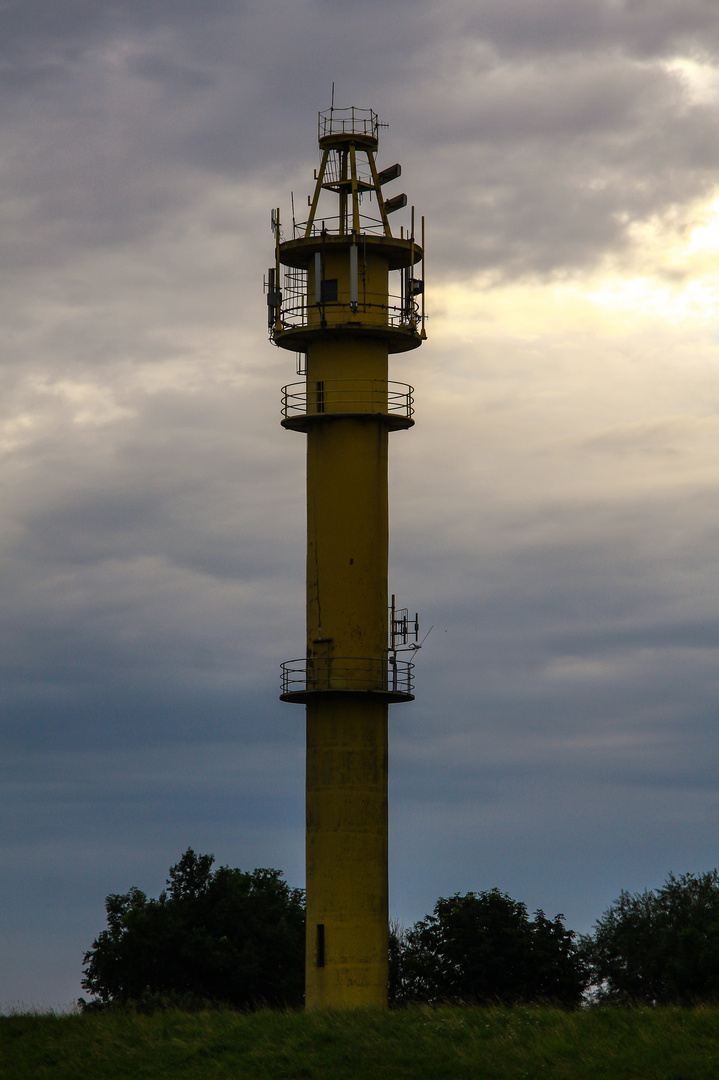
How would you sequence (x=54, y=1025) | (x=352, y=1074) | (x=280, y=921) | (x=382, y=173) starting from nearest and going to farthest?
1. (x=352, y=1074)
2. (x=54, y=1025)
3. (x=382, y=173)
4. (x=280, y=921)

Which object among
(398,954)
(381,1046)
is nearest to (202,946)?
(398,954)

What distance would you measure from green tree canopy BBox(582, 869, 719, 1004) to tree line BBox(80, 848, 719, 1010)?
7 cm

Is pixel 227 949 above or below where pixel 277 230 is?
below

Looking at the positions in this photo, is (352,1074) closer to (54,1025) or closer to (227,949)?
(54,1025)

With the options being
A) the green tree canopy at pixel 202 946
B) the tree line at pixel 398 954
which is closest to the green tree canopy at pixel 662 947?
the tree line at pixel 398 954

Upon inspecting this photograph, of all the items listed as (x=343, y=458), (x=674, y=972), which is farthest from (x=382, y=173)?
(x=674, y=972)

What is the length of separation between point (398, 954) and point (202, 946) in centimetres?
838

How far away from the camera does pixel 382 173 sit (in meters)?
53.1

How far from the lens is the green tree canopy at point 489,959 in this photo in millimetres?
57438

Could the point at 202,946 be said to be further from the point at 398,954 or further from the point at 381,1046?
the point at 381,1046

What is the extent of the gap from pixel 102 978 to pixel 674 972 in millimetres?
23103

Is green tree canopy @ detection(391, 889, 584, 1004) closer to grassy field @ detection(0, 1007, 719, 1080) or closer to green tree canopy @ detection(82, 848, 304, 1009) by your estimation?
green tree canopy @ detection(82, 848, 304, 1009)

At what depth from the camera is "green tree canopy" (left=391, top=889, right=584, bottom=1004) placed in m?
57.4

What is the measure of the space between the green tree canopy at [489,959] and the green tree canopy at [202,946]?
4774mm
